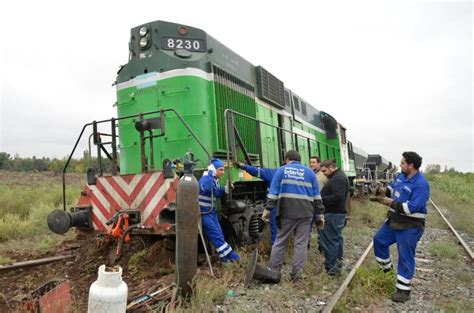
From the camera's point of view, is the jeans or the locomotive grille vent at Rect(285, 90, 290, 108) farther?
the locomotive grille vent at Rect(285, 90, 290, 108)

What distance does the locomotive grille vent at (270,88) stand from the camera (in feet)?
25.9

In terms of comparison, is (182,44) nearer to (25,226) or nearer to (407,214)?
(407,214)

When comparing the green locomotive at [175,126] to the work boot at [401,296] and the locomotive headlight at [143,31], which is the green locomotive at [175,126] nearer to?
the locomotive headlight at [143,31]

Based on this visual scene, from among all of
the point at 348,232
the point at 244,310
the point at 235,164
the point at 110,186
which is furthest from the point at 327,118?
the point at 244,310

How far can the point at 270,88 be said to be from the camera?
8328mm

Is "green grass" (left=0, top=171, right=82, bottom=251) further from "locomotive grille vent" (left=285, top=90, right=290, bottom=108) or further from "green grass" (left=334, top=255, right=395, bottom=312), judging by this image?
"locomotive grille vent" (left=285, top=90, right=290, bottom=108)

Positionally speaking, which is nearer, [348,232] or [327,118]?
[348,232]

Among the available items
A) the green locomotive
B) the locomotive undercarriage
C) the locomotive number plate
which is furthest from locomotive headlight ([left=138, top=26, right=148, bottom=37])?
the locomotive undercarriage

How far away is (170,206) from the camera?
474 centimetres

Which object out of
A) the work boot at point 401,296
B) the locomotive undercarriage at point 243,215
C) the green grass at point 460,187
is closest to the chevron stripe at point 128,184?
the locomotive undercarriage at point 243,215

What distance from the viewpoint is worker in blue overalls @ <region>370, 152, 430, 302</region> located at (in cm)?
435

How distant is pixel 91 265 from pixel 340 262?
3.42 metres

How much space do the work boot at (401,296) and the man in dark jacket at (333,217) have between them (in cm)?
95

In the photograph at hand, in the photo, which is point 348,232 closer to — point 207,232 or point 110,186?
point 207,232
